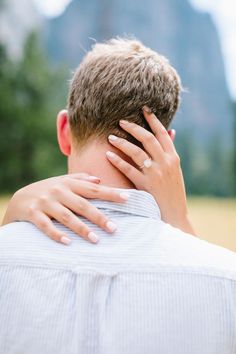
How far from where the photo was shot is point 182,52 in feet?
177

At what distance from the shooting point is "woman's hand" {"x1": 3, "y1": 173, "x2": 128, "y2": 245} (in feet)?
4.58

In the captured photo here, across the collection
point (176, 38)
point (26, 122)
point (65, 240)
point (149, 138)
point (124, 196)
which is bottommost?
point (26, 122)

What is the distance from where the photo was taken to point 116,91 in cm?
161

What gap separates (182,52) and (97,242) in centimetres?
5403

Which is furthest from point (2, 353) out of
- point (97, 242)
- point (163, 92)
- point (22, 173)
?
point (22, 173)

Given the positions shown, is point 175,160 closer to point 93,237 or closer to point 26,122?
point 93,237

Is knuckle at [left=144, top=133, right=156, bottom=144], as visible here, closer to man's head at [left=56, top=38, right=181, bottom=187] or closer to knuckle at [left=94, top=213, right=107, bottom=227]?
man's head at [left=56, top=38, right=181, bottom=187]

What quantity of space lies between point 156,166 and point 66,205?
1.04 feet

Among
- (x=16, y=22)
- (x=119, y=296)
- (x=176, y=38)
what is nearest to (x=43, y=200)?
(x=119, y=296)

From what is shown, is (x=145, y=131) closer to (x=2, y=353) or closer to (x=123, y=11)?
(x=2, y=353)

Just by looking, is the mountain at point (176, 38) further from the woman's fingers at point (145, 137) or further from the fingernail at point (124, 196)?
the fingernail at point (124, 196)

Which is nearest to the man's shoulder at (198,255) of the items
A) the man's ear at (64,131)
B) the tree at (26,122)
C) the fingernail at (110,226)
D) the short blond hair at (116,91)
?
the fingernail at (110,226)

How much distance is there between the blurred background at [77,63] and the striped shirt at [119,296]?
0.85m

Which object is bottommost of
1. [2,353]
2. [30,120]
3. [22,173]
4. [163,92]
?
[22,173]
